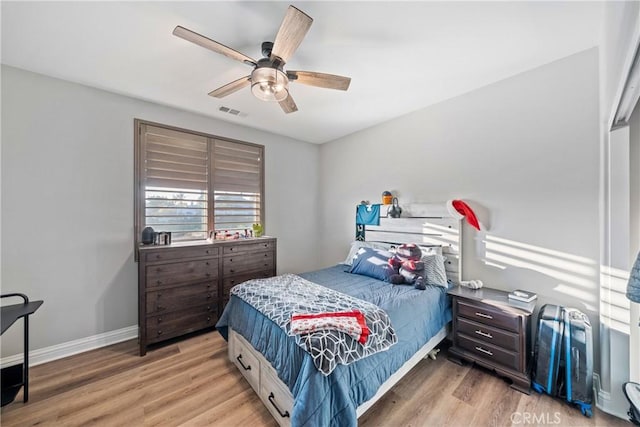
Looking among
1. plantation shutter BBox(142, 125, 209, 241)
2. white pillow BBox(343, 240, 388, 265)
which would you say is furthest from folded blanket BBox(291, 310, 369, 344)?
plantation shutter BBox(142, 125, 209, 241)

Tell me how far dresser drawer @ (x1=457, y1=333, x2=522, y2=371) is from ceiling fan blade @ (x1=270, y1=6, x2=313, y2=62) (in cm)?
283

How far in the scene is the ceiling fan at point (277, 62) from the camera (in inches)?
57.9

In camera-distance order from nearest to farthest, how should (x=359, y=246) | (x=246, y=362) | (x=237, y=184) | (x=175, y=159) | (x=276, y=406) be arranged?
(x=276, y=406)
(x=246, y=362)
(x=175, y=159)
(x=359, y=246)
(x=237, y=184)

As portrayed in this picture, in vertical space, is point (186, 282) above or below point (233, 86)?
below

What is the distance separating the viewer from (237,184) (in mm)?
3672

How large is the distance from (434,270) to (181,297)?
2770mm

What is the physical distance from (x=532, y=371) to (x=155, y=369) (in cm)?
327

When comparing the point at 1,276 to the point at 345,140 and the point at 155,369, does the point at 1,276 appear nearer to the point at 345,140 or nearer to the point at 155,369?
the point at 155,369

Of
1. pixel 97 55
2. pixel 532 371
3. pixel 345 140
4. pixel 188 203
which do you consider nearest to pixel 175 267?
pixel 188 203

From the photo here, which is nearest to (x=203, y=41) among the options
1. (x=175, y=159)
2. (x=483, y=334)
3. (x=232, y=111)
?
(x=232, y=111)

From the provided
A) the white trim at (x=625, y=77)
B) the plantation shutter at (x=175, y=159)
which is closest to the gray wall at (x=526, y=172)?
the white trim at (x=625, y=77)

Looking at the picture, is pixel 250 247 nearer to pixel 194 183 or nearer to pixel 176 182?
pixel 194 183

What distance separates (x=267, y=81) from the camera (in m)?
1.82

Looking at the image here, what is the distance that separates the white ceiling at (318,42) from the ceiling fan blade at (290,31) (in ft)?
0.72
